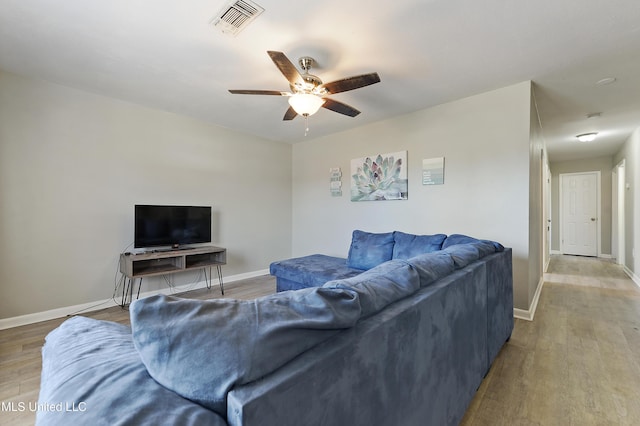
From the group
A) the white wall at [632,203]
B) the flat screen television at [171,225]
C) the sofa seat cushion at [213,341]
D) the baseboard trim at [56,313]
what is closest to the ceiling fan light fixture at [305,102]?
the sofa seat cushion at [213,341]

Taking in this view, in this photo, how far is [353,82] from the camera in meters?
2.24

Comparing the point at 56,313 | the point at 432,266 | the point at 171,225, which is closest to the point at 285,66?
the point at 432,266

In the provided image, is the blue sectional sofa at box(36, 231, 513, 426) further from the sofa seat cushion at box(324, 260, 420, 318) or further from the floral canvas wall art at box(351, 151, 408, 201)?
the floral canvas wall art at box(351, 151, 408, 201)

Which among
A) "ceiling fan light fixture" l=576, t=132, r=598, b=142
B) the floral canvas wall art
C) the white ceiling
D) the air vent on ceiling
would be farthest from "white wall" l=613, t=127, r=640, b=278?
the air vent on ceiling

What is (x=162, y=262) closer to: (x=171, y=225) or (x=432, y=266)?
(x=171, y=225)

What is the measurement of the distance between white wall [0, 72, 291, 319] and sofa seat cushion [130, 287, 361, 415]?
10.8 feet

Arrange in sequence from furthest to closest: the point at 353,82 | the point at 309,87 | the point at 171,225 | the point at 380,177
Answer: the point at 380,177, the point at 171,225, the point at 309,87, the point at 353,82

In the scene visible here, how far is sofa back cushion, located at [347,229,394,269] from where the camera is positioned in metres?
3.07

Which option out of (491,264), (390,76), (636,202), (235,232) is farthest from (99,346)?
(636,202)

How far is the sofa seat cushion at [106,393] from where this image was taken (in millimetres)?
492

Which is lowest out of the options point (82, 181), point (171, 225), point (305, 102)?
point (171, 225)

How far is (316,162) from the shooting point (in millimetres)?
5008

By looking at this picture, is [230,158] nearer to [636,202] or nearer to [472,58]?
[472,58]

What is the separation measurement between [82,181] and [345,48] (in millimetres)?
3127
